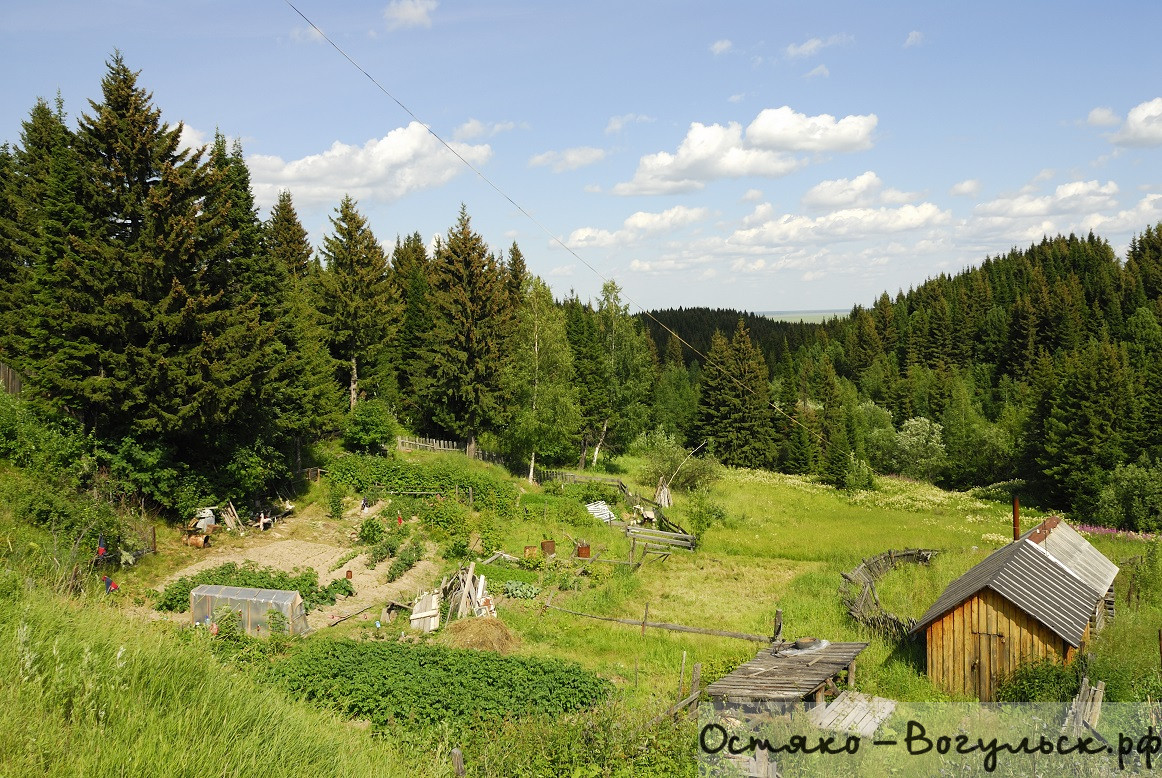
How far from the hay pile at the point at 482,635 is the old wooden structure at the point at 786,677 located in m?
6.43

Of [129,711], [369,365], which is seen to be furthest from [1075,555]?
[369,365]

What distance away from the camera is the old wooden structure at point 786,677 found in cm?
1203

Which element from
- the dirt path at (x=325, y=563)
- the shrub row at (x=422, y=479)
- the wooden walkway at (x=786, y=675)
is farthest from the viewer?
the shrub row at (x=422, y=479)

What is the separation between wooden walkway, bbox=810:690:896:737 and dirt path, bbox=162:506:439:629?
41.5ft

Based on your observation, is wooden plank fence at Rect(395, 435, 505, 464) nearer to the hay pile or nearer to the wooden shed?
the hay pile

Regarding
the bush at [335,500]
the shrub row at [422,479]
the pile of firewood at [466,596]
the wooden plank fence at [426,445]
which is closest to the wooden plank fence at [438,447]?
the wooden plank fence at [426,445]

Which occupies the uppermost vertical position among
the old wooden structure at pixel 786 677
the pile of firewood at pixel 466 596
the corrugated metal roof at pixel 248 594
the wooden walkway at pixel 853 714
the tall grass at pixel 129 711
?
the tall grass at pixel 129 711

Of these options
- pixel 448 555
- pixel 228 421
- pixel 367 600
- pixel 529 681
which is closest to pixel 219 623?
pixel 367 600

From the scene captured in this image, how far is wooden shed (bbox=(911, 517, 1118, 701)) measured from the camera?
47.8 feet

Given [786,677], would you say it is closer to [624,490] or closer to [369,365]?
[624,490]

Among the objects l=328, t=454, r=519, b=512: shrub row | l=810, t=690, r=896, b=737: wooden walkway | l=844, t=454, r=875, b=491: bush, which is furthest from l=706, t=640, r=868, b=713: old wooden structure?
l=844, t=454, r=875, b=491: bush

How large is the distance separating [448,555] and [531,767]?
16525mm

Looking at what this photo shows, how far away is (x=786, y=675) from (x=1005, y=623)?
5.57 meters

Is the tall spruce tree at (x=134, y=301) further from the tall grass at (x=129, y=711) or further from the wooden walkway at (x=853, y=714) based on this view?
the wooden walkway at (x=853, y=714)
